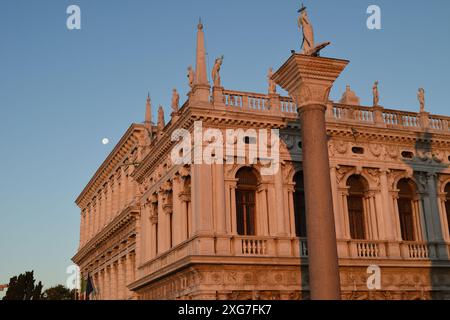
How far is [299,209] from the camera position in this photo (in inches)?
1025

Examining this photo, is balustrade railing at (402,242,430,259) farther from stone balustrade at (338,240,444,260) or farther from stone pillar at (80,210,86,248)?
stone pillar at (80,210,86,248)

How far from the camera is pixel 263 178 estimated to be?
2522 centimetres

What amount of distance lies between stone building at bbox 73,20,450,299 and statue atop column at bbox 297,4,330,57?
27.9 ft

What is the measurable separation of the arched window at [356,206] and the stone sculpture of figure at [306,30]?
11.4 metres

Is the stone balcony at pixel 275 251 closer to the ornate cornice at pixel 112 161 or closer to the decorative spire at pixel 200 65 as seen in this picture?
the decorative spire at pixel 200 65

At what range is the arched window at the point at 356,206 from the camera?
26.7m

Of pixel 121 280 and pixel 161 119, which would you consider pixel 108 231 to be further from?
pixel 161 119

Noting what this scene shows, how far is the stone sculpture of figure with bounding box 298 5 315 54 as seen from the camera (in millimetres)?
16328

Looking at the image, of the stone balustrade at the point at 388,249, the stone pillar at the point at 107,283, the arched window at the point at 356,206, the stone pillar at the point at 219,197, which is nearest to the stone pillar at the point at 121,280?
the stone pillar at the point at 107,283

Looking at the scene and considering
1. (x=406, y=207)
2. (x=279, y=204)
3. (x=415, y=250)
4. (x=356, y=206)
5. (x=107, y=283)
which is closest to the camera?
(x=279, y=204)

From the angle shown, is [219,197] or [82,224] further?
[82,224]

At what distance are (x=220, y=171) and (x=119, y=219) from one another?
14784 mm

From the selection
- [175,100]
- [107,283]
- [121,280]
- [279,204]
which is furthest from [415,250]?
[107,283]

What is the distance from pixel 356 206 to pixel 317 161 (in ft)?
40.5
